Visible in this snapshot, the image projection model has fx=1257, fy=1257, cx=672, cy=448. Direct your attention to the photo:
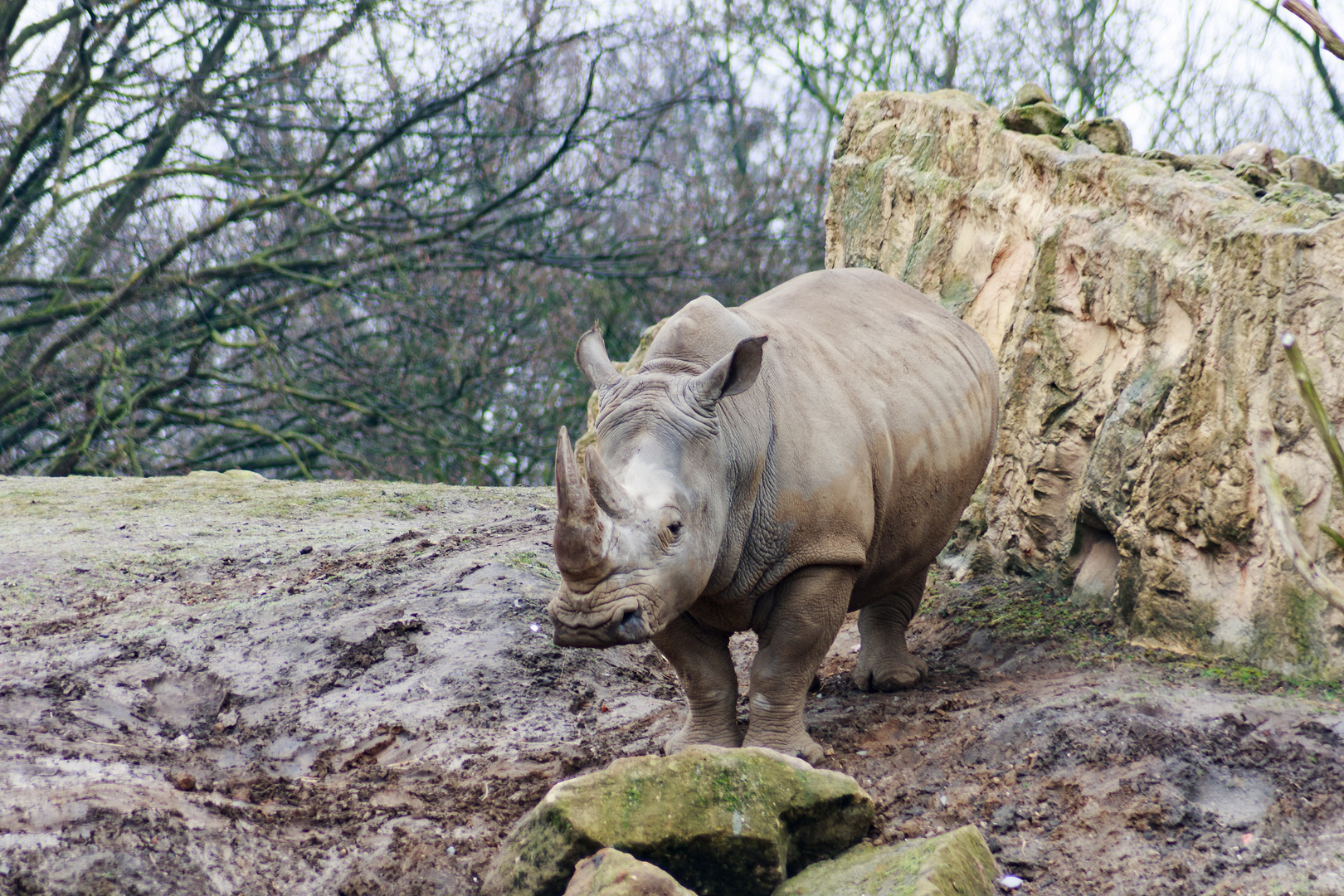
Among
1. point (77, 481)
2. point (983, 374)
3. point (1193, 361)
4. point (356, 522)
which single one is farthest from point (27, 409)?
point (1193, 361)

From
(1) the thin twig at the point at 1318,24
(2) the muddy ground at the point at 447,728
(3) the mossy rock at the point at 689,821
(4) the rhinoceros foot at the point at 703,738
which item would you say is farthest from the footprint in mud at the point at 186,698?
(1) the thin twig at the point at 1318,24

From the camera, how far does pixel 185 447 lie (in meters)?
12.3

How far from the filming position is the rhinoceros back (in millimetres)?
4531

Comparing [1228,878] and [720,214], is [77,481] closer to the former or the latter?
[720,214]

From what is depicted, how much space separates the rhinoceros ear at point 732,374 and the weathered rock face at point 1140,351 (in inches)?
86.6

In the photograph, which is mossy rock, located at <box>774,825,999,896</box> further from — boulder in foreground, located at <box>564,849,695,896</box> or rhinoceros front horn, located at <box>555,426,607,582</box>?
rhinoceros front horn, located at <box>555,426,607,582</box>

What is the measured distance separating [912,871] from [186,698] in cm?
344

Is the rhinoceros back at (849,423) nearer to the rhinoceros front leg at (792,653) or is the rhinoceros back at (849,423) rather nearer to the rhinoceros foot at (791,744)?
the rhinoceros front leg at (792,653)

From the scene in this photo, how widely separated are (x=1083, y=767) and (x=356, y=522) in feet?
17.9

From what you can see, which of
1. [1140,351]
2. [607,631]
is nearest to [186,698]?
[607,631]

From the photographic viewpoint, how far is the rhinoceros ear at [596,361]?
4.55 meters

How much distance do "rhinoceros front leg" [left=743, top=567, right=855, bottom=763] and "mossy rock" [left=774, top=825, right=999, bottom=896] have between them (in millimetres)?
944

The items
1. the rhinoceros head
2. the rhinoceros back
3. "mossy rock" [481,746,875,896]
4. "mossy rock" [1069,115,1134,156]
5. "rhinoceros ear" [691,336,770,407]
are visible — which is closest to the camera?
"mossy rock" [481,746,875,896]

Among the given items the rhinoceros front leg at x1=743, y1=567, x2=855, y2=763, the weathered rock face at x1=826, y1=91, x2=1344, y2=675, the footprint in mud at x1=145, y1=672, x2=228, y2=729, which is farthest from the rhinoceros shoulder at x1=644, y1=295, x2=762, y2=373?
the footprint in mud at x1=145, y1=672, x2=228, y2=729
